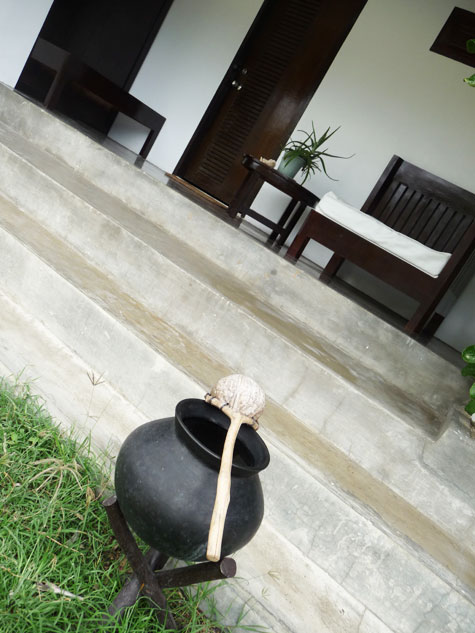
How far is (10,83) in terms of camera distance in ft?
15.3

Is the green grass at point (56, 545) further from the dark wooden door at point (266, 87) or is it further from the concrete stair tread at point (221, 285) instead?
the dark wooden door at point (266, 87)

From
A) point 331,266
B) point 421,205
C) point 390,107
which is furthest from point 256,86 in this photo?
point 331,266

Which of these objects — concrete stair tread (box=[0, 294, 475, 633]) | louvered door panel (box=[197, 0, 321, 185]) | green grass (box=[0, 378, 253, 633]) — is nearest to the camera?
green grass (box=[0, 378, 253, 633])

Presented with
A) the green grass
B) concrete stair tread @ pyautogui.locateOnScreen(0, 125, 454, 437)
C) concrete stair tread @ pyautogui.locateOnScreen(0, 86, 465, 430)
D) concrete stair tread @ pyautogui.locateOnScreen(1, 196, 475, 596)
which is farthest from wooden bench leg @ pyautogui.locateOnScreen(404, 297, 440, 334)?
the green grass

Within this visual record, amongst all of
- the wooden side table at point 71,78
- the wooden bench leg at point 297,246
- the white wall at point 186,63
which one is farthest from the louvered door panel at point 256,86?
the wooden bench leg at point 297,246

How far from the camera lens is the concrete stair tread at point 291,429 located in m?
1.54

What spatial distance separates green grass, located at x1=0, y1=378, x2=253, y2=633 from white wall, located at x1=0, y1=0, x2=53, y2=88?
405 cm

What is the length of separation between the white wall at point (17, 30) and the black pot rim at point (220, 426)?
14.7 feet

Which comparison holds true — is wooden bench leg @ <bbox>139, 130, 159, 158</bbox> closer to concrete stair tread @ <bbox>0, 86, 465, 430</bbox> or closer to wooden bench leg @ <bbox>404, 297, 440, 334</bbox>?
concrete stair tread @ <bbox>0, 86, 465, 430</bbox>

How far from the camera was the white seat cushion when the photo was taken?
8.82ft

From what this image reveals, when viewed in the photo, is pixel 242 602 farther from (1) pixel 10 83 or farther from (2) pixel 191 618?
(1) pixel 10 83

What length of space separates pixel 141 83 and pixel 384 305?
3.30m

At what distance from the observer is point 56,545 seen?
1.20 meters

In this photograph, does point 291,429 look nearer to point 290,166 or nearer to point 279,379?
point 279,379
